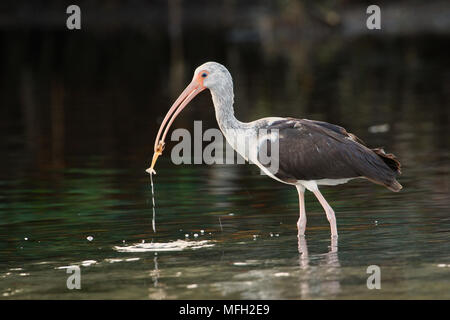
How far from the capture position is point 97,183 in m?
16.6

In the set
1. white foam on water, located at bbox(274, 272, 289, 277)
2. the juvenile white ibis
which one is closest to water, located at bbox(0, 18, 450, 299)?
white foam on water, located at bbox(274, 272, 289, 277)

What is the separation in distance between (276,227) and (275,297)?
3669 mm

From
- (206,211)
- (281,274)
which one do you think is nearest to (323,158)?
(281,274)

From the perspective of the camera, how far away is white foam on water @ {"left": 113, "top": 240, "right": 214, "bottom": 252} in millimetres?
11312

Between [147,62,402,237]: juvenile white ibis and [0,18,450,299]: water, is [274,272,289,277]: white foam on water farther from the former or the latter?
[147,62,402,237]: juvenile white ibis

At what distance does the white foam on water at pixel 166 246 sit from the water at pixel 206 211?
2cm

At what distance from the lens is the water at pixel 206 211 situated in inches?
378

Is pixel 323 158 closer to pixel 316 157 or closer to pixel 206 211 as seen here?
pixel 316 157

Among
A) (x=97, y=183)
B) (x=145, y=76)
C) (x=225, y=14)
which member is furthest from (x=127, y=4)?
(x=97, y=183)

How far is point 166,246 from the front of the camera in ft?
37.7

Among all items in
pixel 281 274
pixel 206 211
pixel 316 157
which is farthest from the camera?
pixel 206 211

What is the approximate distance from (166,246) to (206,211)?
227cm

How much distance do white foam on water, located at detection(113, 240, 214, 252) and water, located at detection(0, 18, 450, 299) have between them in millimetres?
23
